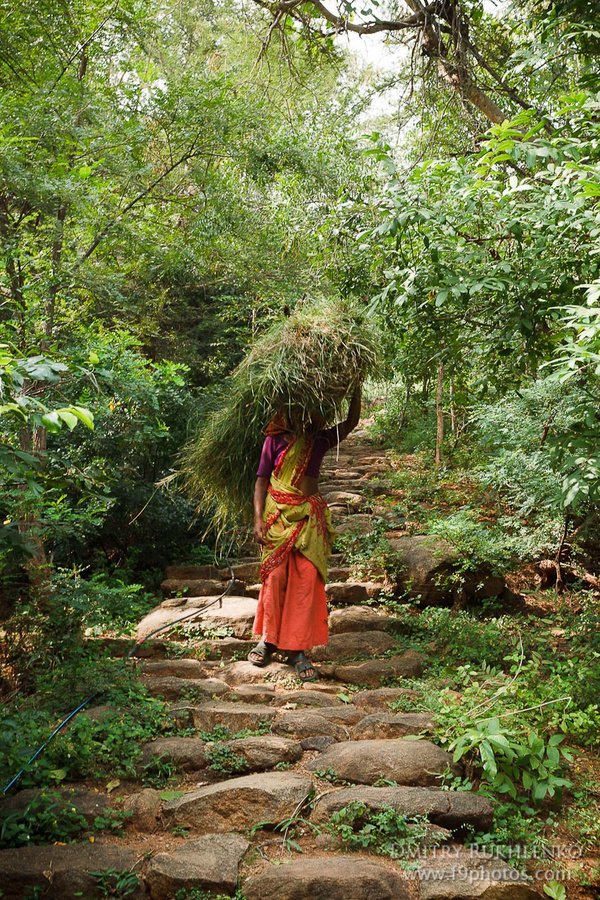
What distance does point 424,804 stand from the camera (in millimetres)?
2520

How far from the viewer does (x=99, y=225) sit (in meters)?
5.39

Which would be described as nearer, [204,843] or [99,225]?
[204,843]

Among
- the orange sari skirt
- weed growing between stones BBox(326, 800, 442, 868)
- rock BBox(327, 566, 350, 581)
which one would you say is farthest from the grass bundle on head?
weed growing between stones BBox(326, 800, 442, 868)

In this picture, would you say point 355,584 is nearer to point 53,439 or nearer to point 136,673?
point 136,673

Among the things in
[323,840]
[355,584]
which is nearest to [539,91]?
[355,584]

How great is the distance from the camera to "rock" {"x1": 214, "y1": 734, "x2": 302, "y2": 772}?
304 cm

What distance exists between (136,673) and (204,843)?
166 centimetres

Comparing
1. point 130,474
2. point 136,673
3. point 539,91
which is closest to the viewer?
point 136,673

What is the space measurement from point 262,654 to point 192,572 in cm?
248

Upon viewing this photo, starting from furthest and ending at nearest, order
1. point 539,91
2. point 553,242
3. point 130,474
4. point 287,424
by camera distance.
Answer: point 130,474 < point 539,91 < point 287,424 < point 553,242

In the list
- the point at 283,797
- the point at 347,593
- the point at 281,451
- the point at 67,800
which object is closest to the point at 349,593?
the point at 347,593

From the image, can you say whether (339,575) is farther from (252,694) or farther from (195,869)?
(195,869)

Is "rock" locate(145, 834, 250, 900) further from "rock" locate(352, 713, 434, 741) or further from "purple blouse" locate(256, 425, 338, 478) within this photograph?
"purple blouse" locate(256, 425, 338, 478)

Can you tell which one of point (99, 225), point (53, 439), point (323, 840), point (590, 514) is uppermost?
point (99, 225)
